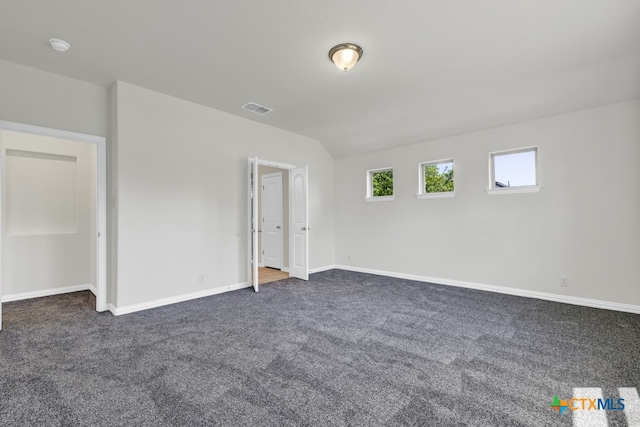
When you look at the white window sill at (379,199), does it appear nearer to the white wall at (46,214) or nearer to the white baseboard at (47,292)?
the white wall at (46,214)

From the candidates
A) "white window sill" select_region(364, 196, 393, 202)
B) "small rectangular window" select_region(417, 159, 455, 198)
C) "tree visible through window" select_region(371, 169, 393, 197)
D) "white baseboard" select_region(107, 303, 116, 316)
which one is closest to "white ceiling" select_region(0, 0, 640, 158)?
"small rectangular window" select_region(417, 159, 455, 198)

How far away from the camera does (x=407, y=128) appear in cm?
505

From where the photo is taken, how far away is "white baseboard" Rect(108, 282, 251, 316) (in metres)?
3.57

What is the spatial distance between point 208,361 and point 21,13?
10.6 ft

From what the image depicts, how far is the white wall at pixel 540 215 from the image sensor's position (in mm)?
3596

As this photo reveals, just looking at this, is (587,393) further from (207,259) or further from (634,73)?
(207,259)

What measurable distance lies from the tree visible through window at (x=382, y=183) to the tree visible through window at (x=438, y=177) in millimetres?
731

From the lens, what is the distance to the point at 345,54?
113 inches

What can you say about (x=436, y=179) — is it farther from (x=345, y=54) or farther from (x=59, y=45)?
(x=59, y=45)

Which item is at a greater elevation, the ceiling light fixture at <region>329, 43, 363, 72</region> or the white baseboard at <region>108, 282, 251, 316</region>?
the ceiling light fixture at <region>329, 43, 363, 72</region>

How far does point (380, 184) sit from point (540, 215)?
9.21ft

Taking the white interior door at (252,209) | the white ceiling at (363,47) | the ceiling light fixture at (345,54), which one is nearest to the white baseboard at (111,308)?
the white interior door at (252,209)

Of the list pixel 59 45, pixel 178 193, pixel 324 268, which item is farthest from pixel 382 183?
pixel 59 45

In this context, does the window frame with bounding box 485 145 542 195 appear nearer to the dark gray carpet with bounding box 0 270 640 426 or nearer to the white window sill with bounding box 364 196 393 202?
the dark gray carpet with bounding box 0 270 640 426
